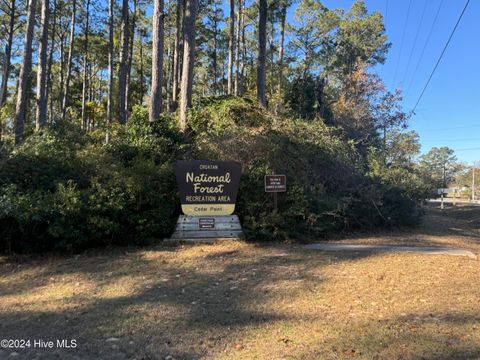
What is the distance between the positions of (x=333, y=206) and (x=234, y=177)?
2566 millimetres

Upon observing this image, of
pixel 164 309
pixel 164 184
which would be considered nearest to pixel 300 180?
pixel 164 184

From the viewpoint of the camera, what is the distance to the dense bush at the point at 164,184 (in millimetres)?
7699

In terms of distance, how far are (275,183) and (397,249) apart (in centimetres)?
296

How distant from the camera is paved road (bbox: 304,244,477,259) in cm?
774

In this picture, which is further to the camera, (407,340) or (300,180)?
(300,180)

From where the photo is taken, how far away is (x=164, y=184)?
8938 millimetres

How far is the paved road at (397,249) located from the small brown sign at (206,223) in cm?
215

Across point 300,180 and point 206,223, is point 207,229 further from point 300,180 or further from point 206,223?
point 300,180

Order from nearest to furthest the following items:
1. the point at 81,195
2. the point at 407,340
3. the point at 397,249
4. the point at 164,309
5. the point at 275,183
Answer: the point at 407,340, the point at 164,309, the point at 81,195, the point at 397,249, the point at 275,183

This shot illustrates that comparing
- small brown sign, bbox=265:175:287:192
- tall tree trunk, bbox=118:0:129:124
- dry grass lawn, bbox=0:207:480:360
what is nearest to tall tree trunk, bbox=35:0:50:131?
tall tree trunk, bbox=118:0:129:124

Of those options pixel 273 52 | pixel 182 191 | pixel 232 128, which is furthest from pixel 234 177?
pixel 273 52

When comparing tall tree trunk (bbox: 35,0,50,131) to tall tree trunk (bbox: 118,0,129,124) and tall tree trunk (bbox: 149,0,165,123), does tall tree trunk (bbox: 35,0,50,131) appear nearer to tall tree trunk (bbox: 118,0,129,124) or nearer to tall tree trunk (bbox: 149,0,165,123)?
tall tree trunk (bbox: 118,0,129,124)

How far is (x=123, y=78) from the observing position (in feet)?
65.2

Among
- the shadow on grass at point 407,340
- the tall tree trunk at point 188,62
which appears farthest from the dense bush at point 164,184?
the shadow on grass at point 407,340
